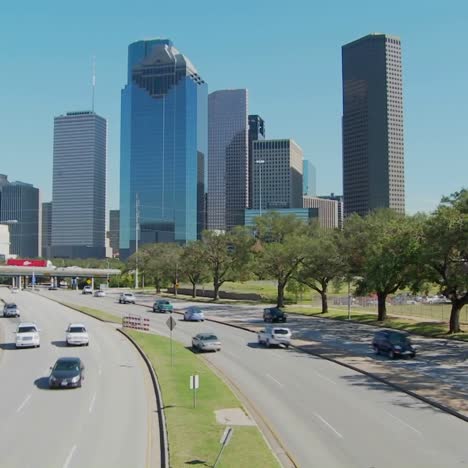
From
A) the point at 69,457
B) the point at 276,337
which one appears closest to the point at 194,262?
the point at 276,337

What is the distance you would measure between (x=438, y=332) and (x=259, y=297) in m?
49.3

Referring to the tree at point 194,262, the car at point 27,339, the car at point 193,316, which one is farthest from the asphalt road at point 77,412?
the tree at point 194,262

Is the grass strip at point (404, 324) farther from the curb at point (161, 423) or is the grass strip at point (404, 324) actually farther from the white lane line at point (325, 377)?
the curb at point (161, 423)

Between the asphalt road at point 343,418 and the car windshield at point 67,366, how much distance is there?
7.53 meters

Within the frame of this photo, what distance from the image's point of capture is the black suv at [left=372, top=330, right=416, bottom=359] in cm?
3731

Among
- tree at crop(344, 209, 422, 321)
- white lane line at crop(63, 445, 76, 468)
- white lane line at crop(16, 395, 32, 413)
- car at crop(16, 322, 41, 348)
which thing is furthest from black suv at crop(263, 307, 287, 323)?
white lane line at crop(63, 445, 76, 468)

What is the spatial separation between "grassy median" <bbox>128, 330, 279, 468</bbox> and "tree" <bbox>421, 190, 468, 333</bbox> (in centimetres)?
2134

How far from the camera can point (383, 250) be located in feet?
180

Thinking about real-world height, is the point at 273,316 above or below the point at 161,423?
above

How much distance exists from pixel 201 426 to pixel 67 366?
Answer: 10377mm

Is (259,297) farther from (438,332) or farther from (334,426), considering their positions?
(334,426)

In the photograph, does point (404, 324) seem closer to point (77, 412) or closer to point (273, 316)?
point (273, 316)

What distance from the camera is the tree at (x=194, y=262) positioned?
99.0 metres

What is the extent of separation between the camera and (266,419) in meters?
21.3
